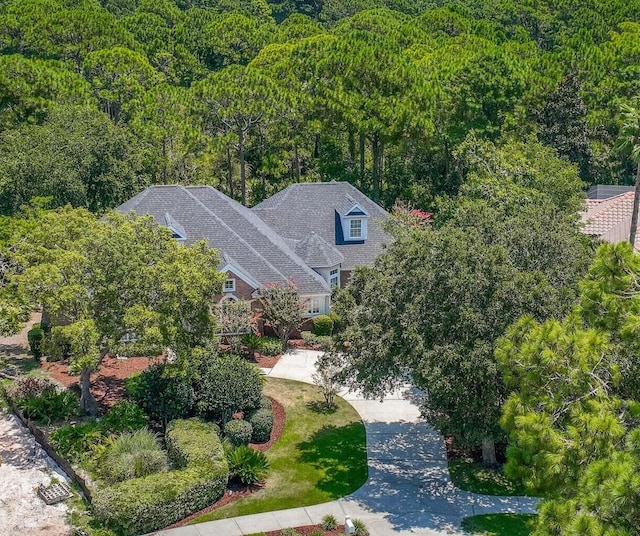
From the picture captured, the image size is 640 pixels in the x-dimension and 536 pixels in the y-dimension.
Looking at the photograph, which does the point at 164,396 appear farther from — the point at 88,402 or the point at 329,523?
the point at 329,523

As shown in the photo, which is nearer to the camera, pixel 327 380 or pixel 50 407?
pixel 50 407

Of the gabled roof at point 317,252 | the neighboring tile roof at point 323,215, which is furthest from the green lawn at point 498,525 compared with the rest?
the neighboring tile roof at point 323,215

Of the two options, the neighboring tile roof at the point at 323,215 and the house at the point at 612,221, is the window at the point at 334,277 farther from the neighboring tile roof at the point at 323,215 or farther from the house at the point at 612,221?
the house at the point at 612,221

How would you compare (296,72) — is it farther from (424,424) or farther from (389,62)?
(424,424)

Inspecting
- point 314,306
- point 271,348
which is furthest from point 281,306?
point 314,306

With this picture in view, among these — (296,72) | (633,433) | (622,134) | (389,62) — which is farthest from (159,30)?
(633,433)

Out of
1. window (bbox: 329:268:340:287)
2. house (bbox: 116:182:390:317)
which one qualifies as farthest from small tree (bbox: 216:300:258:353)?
window (bbox: 329:268:340:287)

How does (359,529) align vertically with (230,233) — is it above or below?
below

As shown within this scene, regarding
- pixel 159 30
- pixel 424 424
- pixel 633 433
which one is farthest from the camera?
pixel 159 30
